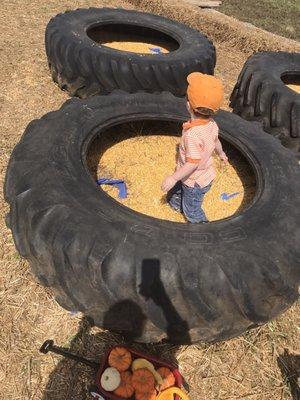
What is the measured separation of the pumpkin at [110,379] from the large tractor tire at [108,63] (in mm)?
3375

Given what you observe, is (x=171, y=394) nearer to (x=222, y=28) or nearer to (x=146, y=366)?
(x=146, y=366)

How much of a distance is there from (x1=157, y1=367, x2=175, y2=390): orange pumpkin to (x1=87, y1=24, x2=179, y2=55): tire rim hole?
4933 mm

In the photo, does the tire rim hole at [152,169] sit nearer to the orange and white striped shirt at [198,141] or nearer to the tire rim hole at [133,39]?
A: the orange and white striped shirt at [198,141]

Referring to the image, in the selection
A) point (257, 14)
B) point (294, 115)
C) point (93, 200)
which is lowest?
point (257, 14)

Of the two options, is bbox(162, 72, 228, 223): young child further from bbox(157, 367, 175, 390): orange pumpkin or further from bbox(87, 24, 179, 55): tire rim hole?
bbox(87, 24, 179, 55): tire rim hole

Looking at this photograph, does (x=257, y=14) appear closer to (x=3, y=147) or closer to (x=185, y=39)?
(x=185, y=39)

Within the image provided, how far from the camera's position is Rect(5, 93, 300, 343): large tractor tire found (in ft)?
7.45

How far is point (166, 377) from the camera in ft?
7.74

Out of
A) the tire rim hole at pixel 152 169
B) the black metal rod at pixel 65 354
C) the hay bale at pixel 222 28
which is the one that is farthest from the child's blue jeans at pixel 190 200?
the hay bale at pixel 222 28

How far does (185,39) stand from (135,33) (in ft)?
3.39

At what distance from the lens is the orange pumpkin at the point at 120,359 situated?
234 cm

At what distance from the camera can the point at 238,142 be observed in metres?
3.60

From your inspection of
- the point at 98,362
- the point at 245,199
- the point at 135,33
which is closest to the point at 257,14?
the point at 135,33

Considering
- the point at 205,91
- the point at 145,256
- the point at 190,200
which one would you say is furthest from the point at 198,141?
the point at 145,256
